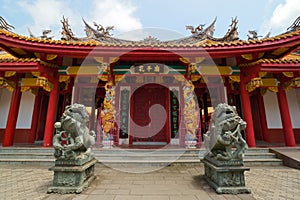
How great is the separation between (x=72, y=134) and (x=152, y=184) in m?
1.90

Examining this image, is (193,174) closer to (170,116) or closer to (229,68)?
(170,116)

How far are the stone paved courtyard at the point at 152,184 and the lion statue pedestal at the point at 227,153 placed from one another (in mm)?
168

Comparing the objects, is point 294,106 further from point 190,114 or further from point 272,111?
point 190,114

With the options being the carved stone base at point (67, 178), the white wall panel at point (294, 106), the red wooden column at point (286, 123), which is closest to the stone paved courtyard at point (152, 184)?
the carved stone base at point (67, 178)

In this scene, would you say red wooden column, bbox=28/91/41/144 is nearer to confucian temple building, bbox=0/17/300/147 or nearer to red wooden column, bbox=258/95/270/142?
confucian temple building, bbox=0/17/300/147

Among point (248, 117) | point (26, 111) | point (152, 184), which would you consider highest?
point (26, 111)

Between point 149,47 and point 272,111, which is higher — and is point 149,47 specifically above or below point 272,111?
above

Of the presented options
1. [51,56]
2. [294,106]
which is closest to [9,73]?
[51,56]

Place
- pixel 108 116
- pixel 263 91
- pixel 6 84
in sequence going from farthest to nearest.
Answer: pixel 263 91
pixel 6 84
pixel 108 116

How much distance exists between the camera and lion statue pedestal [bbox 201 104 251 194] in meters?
2.74

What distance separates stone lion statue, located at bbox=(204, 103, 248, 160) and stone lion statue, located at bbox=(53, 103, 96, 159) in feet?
8.69

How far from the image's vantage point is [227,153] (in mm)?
2885

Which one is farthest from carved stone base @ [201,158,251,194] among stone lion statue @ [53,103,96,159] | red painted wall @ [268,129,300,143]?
red painted wall @ [268,129,300,143]

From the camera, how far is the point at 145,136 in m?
7.48
